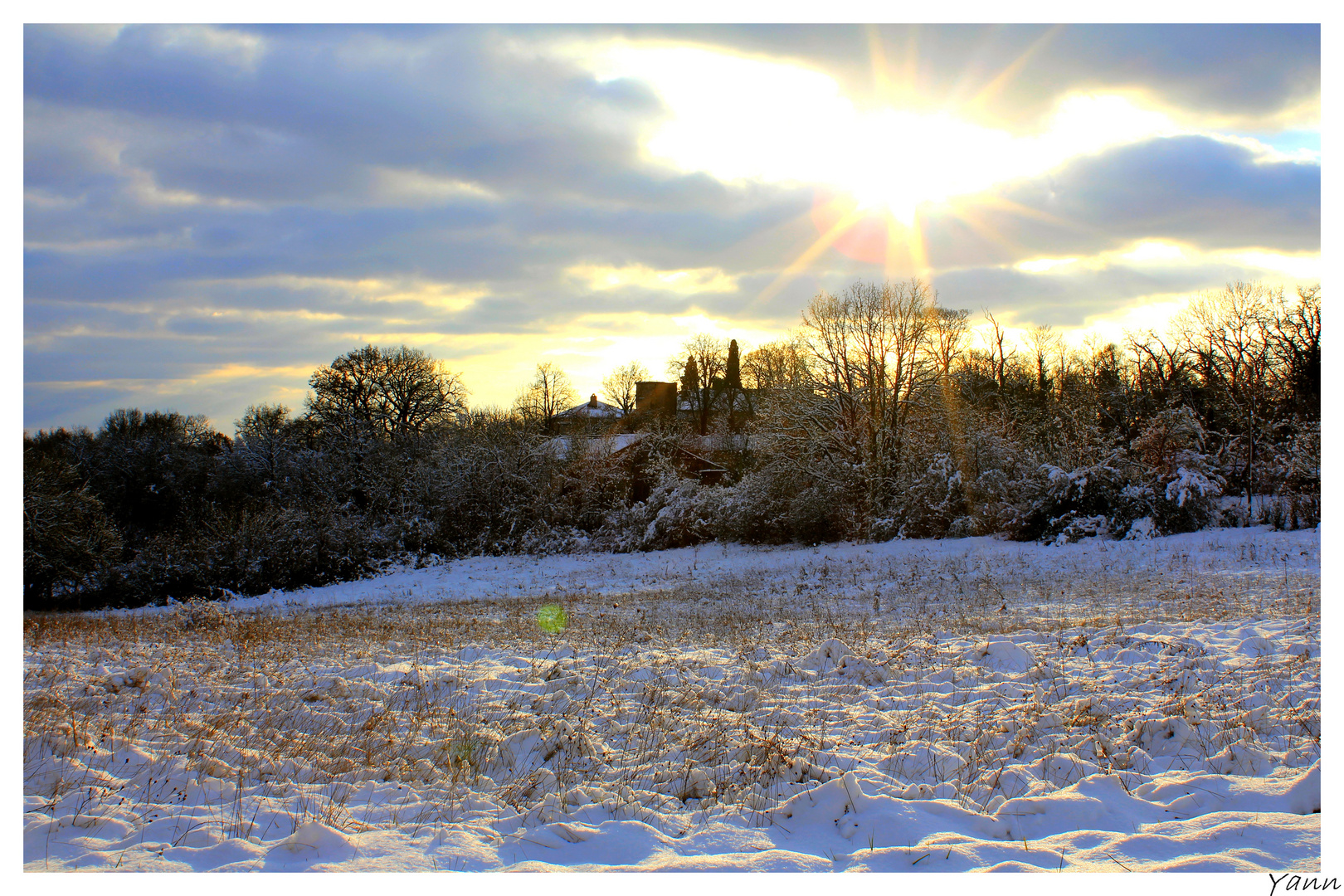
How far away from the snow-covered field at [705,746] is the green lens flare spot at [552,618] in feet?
3.26

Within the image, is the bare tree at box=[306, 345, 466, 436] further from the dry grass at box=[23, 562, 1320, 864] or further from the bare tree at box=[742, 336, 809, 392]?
the dry grass at box=[23, 562, 1320, 864]

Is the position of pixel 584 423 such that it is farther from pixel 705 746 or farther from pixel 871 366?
pixel 705 746

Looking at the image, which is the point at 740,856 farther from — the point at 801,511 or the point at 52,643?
the point at 801,511

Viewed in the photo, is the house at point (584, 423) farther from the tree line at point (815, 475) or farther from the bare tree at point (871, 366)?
the bare tree at point (871, 366)

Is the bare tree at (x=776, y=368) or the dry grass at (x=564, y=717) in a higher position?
the bare tree at (x=776, y=368)

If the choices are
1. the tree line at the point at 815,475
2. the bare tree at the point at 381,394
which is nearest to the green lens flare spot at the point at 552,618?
the tree line at the point at 815,475

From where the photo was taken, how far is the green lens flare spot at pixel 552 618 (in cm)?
1219

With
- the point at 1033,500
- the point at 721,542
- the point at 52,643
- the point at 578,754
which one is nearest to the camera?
the point at 578,754

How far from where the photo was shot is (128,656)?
30.0ft

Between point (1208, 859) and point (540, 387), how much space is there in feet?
234

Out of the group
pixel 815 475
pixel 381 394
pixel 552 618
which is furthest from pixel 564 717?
pixel 381 394

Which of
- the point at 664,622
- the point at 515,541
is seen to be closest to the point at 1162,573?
the point at 664,622

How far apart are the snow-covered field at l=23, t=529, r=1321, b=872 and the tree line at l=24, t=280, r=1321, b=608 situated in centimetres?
1287

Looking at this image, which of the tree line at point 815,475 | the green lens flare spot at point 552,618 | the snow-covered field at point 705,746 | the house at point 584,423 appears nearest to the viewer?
the snow-covered field at point 705,746
